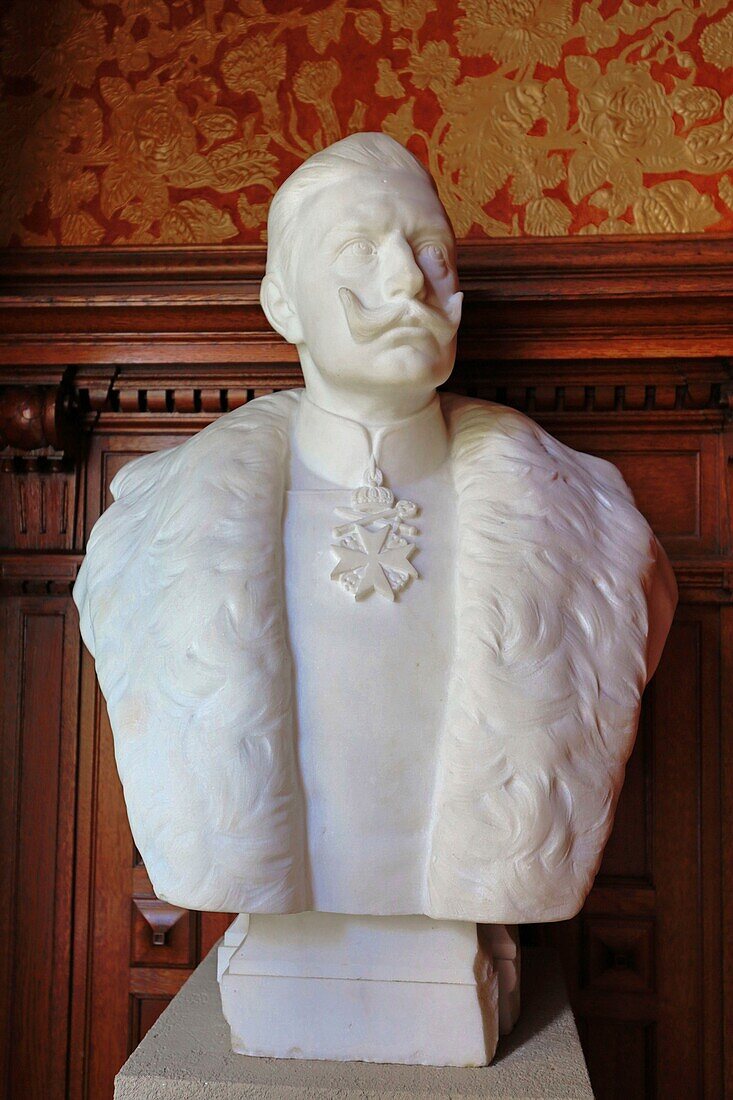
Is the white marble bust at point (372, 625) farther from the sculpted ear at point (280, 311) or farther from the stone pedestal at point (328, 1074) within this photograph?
the stone pedestal at point (328, 1074)

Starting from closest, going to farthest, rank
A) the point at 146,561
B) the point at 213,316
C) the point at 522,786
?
the point at 522,786 < the point at 146,561 < the point at 213,316

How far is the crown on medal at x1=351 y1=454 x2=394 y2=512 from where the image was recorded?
56.2 inches

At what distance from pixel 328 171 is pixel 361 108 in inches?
28.0

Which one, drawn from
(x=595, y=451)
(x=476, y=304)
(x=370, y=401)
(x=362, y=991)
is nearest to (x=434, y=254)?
(x=370, y=401)

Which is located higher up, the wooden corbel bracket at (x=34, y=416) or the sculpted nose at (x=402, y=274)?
the sculpted nose at (x=402, y=274)

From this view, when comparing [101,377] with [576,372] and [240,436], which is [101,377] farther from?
[576,372]

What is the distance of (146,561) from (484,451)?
47cm

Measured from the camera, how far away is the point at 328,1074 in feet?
4.19

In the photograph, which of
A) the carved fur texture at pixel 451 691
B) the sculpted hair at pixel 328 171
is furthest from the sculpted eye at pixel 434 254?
the carved fur texture at pixel 451 691

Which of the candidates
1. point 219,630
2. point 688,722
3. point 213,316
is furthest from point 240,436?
point 688,722

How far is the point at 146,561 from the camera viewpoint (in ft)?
4.70

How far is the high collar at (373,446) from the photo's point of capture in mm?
1450

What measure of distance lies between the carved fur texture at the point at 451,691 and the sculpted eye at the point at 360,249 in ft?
0.96

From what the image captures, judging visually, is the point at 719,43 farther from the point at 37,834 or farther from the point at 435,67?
the point at 37,834
